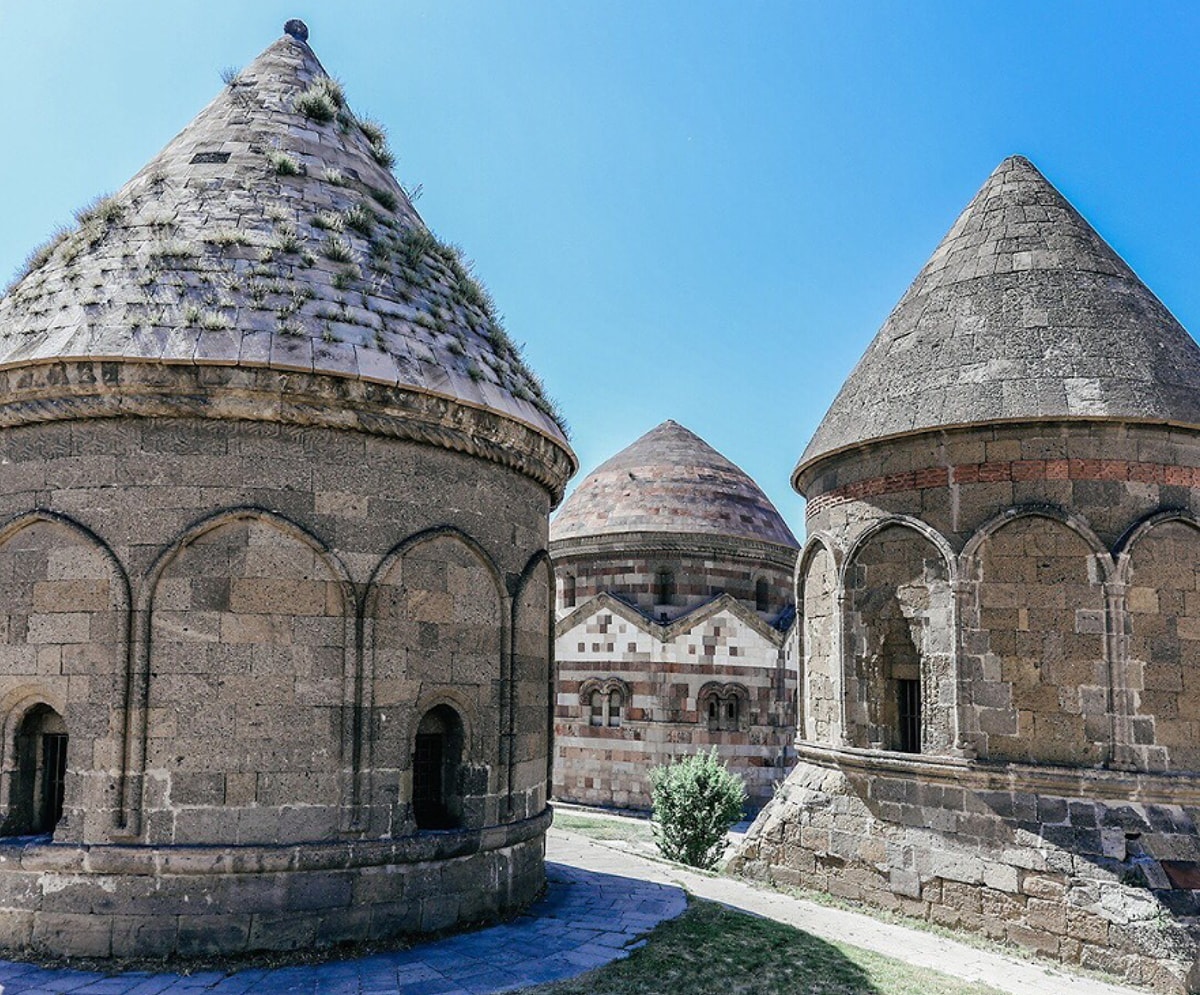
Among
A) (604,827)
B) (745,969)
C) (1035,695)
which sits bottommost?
(604,827)

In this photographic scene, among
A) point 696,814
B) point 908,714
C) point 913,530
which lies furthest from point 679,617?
point 913,530

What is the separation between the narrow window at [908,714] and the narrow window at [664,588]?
12.3 m

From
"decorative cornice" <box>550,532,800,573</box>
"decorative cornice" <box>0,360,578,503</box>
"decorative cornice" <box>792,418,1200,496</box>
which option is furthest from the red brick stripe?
"decorative cornice" <box>550,532,800,573</box>

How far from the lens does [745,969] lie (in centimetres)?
766

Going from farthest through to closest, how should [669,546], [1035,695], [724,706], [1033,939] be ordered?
[669,546], [724,706], [1035,695], [1033,939]

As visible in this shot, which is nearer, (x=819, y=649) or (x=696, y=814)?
(x=819, y=649)

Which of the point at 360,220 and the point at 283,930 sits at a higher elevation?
the point at 360,220

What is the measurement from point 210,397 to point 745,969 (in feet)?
19.1

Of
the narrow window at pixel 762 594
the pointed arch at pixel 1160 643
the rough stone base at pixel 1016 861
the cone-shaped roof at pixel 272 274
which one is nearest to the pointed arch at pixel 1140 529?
the pointed arch at pixel 1160 643

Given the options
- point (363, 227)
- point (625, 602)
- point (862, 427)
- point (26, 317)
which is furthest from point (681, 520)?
point (26, 317)

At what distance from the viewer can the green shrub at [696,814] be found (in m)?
14.0

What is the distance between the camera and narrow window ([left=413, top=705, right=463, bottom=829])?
8.25 m

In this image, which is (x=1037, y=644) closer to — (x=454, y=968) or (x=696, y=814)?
(x=696, y=814)

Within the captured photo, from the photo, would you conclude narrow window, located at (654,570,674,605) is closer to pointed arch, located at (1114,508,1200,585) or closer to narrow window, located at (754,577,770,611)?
narrow window, located at (754,577,770,611)
